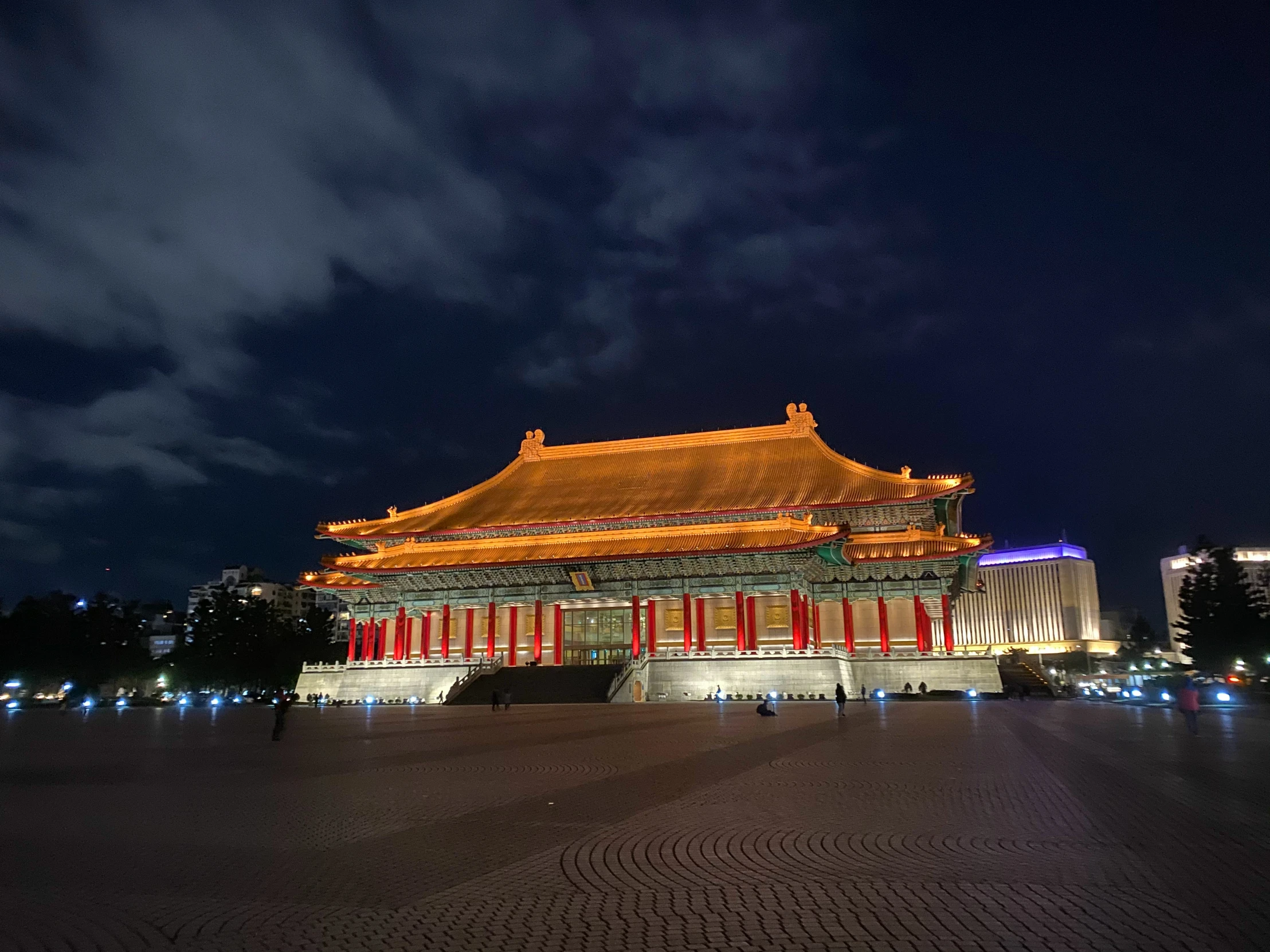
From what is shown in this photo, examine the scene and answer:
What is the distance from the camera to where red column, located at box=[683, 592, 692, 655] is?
4791 centimetres

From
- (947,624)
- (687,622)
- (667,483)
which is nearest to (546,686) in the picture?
(687,622)

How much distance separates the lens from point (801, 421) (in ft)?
192

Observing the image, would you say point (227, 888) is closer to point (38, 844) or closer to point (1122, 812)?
point (38, 844)

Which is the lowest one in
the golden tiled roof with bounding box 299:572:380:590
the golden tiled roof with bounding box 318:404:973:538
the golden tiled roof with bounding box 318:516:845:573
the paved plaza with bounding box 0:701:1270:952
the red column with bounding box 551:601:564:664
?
the paved plaza with bounding box 0:701:1270:952

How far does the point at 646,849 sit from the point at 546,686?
36.4 metres

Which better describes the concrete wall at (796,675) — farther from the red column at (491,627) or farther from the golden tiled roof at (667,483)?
the red column at (491,627)

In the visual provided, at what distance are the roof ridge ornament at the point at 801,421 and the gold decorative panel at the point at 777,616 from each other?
1285 centimetres

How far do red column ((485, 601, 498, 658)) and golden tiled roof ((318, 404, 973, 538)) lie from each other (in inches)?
201

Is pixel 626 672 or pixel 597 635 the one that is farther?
pixel 597 635

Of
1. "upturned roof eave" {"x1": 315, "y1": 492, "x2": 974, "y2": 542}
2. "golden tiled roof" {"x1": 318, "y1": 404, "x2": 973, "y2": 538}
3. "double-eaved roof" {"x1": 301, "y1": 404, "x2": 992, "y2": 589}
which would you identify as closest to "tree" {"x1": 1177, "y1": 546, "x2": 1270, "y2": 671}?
"double-eaved roof" {"x1": 301, "y1": 404, "x2": 992, "y2": 589}

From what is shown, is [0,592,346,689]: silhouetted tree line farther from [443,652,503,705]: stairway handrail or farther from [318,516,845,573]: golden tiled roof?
[443,652,503,705]: stairway handrail

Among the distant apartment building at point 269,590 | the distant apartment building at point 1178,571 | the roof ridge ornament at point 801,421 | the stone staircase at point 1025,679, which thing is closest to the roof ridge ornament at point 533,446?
the roof ridge ornament at point 801,421

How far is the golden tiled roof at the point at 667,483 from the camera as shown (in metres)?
50.5

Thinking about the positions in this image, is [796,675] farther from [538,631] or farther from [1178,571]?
[1178,571]
